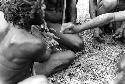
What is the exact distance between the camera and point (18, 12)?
8.16ft

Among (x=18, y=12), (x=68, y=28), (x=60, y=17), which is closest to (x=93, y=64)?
(x=60, y=17)

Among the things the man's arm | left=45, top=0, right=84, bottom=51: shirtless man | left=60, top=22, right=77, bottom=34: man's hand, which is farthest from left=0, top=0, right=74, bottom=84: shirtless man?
left=45, top=0, right=84, bottom=51: shirtless man

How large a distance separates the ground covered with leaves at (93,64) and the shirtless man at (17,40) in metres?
A: 0.71

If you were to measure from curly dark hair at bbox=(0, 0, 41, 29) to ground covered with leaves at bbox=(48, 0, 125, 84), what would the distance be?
0.85 meters

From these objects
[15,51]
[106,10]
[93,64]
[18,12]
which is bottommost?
[93,64]

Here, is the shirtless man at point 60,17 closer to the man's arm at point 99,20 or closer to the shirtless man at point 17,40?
the man's arm at point 99,20

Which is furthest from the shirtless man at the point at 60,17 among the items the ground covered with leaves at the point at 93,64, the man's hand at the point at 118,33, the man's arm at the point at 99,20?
the man's arm at the point at 99,20

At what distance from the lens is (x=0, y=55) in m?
2.46

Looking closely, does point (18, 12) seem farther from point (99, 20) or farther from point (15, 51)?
point (99, 20)

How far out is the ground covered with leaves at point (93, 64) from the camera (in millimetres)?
3137

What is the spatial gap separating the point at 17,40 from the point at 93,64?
4.01ft

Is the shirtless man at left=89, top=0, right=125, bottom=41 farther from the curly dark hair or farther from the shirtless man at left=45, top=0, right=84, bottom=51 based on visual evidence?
the curly dark hair

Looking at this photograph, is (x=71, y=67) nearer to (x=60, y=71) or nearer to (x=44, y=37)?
(x=60, y=71)

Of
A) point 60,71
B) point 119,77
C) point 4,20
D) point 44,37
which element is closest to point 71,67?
point 60,71
